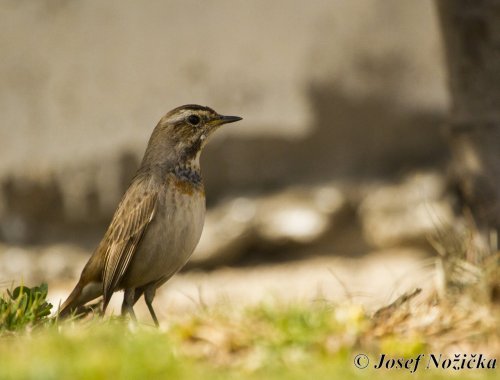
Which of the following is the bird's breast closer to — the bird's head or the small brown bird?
the small brown bird

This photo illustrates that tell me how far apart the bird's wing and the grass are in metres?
0.94

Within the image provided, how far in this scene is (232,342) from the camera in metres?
5.17

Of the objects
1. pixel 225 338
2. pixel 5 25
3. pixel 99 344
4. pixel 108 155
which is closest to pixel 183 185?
pixel 225 338

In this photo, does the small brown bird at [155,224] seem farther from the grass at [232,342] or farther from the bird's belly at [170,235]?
the grass at [232,342]

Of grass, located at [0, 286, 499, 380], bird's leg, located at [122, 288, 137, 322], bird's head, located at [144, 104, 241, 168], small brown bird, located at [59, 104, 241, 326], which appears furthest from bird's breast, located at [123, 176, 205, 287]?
grass, located at [0, 286, 499, 380]

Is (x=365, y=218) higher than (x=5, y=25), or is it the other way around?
(x=5, y=25)

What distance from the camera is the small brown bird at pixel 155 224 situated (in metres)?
6.71

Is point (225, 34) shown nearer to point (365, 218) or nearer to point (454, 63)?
point (365, 218)

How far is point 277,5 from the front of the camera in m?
9.77

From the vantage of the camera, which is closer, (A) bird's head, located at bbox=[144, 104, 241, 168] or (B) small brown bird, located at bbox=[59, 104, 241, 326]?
(B) small brown bird, located at bbox=[59, 104, 241, 326]

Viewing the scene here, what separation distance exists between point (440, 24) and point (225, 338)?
3169 mm

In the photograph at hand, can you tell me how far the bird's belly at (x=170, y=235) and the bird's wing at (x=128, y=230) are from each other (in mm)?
48

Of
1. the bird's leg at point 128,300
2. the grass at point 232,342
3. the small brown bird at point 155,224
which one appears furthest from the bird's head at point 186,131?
the grass at point 232,342

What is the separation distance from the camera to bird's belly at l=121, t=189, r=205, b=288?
668 centimetres
